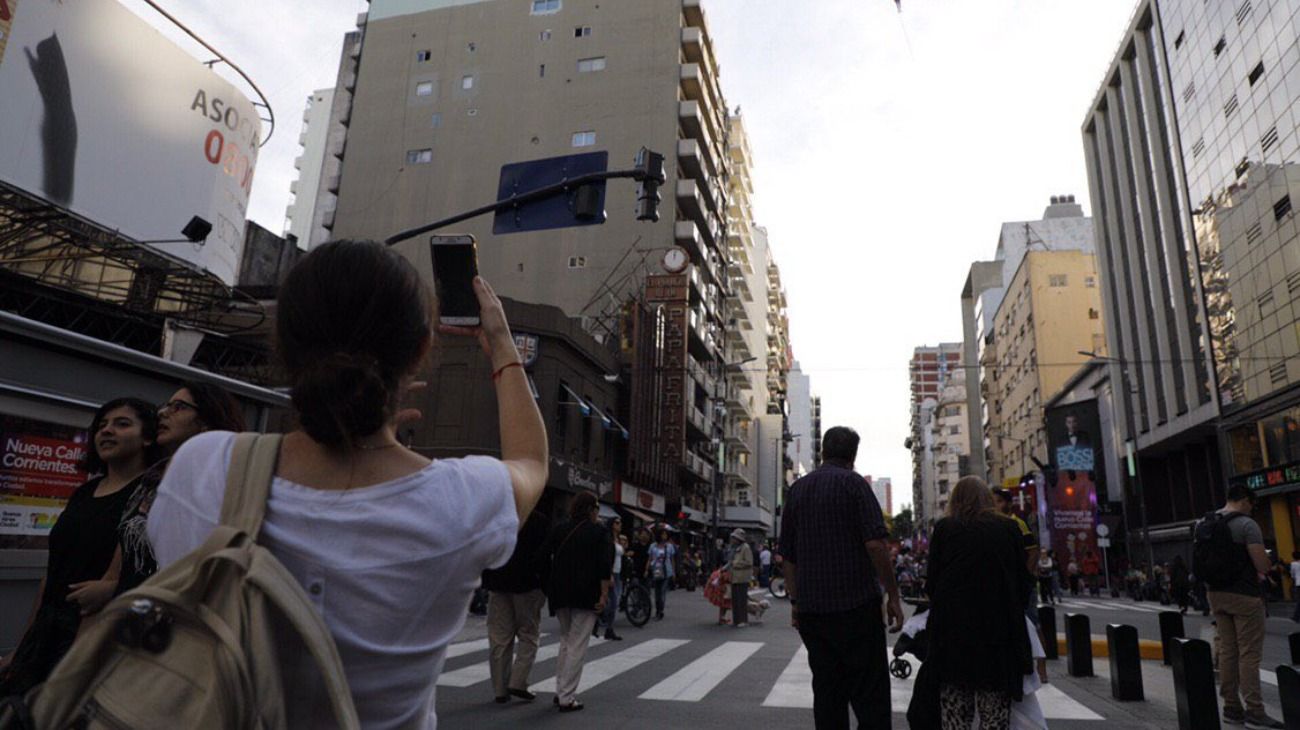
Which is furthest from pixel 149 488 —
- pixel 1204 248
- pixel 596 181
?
pixel 1204 248

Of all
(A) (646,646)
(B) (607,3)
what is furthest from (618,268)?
(A) (646,646)

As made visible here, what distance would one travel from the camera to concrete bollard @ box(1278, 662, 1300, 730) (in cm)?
504

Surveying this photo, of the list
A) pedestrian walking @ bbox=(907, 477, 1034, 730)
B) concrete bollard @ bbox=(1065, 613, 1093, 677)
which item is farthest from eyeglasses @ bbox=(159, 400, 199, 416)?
concrete bollard @ bbox=(1065, 613, 1093, 677)

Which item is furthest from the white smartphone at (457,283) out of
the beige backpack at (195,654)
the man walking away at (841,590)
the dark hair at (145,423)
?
the man walking away at (841,590)

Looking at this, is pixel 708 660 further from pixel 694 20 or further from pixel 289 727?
pixel 694 20

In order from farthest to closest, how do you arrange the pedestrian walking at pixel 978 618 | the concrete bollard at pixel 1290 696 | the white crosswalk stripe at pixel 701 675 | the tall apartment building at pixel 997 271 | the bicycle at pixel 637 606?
the tall apartment building at pixel 997 271
the bicycle at pixel 637 606
the white crosswalk stripe at pixel 701 675
the concrete bollard at pixel 1290 696
the pedestrian walking at pixel 978 618

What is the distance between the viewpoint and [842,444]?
210 inches

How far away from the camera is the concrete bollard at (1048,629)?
32.7 feet

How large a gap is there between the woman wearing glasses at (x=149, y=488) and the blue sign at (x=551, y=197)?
747 centimetres

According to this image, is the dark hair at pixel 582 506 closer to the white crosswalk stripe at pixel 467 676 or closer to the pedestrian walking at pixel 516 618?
the pedestrian walking at pixel 516 618

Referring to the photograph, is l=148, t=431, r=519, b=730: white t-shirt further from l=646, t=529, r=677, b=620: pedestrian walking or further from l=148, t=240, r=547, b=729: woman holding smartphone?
l=646, t=529, r=677, b=620: pedestrian walking

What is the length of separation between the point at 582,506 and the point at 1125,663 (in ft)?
17.5

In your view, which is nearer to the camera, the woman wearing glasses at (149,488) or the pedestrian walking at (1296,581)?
the woman wearing glasses at (149,488)

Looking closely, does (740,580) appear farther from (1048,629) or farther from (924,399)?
(924,399)
